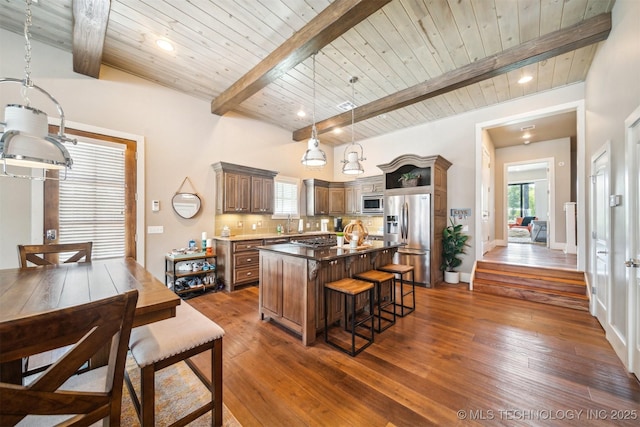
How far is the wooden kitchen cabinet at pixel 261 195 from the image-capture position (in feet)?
16.9

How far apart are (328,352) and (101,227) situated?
3.65m

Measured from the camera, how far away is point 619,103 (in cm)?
240

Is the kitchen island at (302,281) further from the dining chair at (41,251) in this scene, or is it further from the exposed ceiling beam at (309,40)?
the exposed ceiling beam at (309,40)

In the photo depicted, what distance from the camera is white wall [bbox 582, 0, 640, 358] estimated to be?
2098mm

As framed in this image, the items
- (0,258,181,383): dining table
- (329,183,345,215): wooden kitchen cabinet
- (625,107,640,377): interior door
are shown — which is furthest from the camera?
(329,183,345,215): wooden kitchen cabinet

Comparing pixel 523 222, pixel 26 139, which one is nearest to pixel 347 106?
pixel 26 139

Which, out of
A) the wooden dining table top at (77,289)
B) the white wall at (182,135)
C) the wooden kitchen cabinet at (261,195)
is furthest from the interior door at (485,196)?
the wooden dining table top at (77,289)

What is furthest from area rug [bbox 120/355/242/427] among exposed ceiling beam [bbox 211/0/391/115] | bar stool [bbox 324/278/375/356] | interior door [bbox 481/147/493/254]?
interior door [bbox 481/147/493/254]

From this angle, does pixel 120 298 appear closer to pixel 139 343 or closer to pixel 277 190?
pixel 139 343

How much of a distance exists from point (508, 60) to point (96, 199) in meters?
5.92

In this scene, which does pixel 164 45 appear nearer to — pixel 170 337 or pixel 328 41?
pixel 328 41

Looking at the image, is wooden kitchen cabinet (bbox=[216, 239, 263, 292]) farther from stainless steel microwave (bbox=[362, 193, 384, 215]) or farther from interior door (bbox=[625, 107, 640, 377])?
interior door (bbox=[625, 107, 640, 377])

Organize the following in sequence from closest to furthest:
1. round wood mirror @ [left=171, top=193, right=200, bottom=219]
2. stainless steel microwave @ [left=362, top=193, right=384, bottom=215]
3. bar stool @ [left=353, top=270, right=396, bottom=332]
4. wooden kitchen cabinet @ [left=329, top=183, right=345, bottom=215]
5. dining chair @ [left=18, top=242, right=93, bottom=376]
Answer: dining chair @ [left=18, top=242, right=93, bottom=376] → bar stool @ [left=353, top=270, right=396, bottom=332] → round wood mirror @ [left=171, top=193, right=200, bottom=219] → stainless steel microwave @ [left=362, top=193, right=384, bottom=215] → wooden kitchen cabinet @ [left=329, top=183, right=345, bottom=215]

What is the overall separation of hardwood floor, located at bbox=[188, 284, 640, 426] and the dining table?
103 cm
